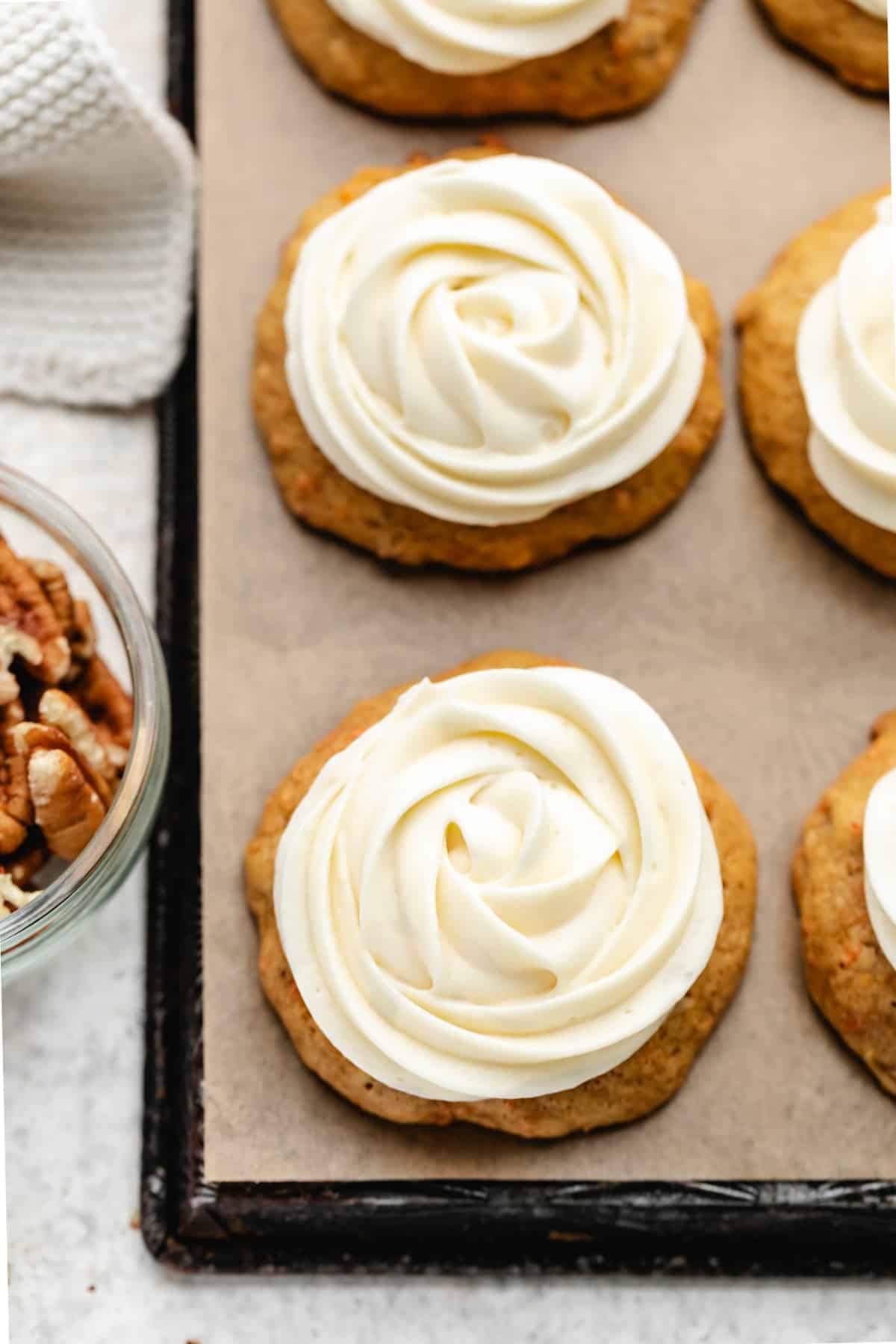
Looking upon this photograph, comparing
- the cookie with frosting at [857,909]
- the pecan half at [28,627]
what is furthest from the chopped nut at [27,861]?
the cookie with frosting at [857,909]

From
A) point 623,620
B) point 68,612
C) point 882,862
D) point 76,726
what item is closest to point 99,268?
point 68,612

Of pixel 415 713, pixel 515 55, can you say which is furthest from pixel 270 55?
pixel 415 713

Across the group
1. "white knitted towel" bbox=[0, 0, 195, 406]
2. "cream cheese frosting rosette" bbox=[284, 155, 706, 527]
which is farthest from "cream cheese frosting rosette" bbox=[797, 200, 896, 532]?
"white knitted towel" bbox=[0, 0, 195, 406]

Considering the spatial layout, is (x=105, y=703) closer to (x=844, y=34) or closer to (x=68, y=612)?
(x=68, y=612)

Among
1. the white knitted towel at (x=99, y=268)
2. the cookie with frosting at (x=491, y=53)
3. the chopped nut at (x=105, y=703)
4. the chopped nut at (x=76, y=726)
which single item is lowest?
the chopped nut at (x=105, y=703)

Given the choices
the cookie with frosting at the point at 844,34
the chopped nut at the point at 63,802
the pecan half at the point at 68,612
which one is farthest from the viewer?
the cookie with frosting at the point at 844,34

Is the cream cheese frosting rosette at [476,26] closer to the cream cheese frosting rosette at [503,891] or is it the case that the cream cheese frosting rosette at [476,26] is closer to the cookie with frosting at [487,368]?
the cookie with frosting at [487,368]

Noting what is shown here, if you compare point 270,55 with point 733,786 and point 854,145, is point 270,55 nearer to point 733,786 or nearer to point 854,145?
point 854,145
